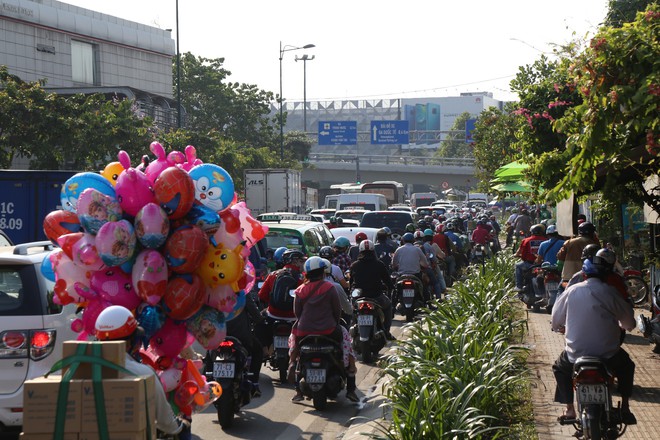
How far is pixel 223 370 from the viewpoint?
9.53 metres

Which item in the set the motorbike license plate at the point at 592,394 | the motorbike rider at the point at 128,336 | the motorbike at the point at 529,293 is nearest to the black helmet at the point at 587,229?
the motorbike at the point at 529,293

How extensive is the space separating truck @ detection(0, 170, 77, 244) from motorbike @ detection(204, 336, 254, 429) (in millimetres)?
7897

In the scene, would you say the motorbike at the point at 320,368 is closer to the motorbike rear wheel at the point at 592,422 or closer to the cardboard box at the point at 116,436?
the motorbike rear wheel at the point at 592,422

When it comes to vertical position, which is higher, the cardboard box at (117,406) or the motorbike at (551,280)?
the cardboard box at (117,406)

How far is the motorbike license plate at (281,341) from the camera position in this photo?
11641 mm

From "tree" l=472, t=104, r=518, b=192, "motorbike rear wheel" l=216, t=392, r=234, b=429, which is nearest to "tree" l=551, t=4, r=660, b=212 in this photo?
"motorbike rear wheel" l=216, t=392, r=234, b=429

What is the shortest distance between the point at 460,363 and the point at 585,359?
158 centimetres

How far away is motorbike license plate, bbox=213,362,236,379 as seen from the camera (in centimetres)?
951

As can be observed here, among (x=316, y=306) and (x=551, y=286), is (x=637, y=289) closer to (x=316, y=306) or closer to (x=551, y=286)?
(x=551, y=286)

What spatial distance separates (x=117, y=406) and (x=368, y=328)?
28.9ft

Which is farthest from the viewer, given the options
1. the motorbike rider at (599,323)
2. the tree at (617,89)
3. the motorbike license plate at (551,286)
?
the motorbike license plate at (551,286)

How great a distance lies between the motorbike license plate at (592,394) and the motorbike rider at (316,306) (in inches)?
135

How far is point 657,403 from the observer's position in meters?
10.1

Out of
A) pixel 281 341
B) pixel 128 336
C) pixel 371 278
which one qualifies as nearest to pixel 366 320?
pixel 371 278
